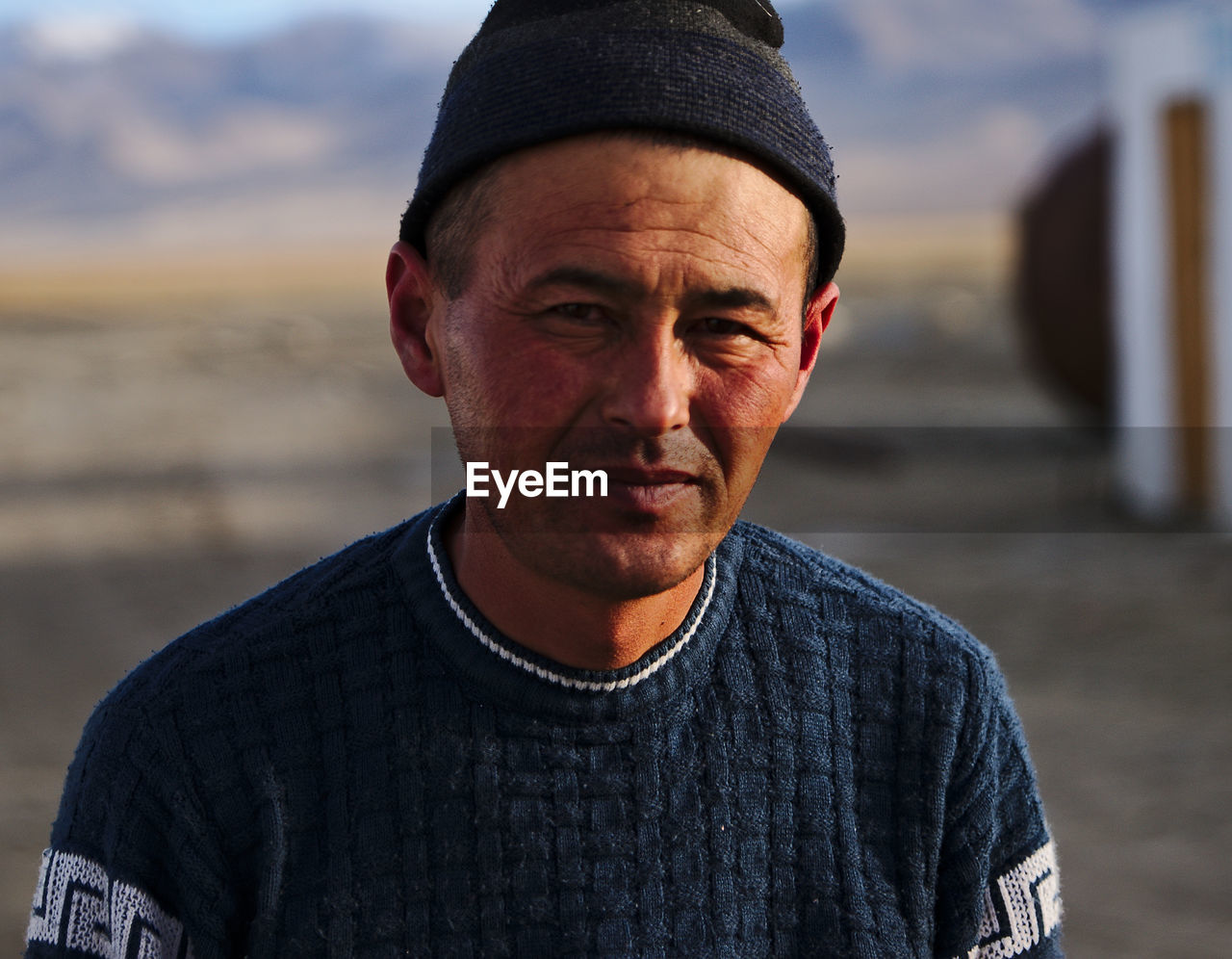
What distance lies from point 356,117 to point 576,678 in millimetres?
147262

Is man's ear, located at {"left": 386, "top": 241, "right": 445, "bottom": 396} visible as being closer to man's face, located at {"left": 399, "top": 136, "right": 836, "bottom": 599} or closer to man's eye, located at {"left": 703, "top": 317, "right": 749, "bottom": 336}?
man's face, located at {"left": 399, "top": 136, "right": 836, "bottom": 599}

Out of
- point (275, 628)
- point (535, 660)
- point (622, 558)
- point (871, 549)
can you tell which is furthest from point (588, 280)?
point (871, 549)

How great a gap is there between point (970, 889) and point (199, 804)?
86cm

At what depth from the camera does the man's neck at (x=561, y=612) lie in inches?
67.8

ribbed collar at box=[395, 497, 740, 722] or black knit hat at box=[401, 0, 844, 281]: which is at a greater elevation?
black knit hat at box=[401, 0, 844, 281]

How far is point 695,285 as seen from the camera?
1.59 meters

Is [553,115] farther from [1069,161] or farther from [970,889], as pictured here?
[1069,161]

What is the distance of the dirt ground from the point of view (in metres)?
5.60

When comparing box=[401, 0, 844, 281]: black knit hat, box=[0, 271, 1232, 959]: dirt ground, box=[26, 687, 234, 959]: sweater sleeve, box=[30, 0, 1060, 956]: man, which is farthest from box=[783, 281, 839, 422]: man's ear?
box=[0, 271, 1232, 959]: dirt ground

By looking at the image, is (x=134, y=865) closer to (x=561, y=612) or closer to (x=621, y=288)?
(x=561, y=612)

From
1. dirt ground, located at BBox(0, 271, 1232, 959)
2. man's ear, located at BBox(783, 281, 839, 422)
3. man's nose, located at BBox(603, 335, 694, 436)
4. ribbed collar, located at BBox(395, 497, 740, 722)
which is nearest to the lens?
man's nose, located at BBox(603, 335, 694, 436)

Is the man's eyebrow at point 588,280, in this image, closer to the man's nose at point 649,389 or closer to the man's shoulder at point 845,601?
the man's nose at point 649,389

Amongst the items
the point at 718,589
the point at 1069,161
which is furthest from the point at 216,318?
the point at 718,589
